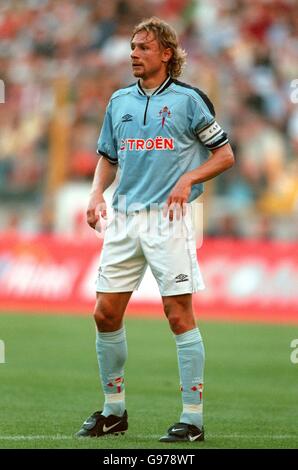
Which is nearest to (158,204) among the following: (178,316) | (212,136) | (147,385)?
(212,136)

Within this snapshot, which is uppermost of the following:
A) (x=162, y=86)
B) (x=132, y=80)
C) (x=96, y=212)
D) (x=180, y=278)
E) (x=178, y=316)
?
(x=132, y=80)

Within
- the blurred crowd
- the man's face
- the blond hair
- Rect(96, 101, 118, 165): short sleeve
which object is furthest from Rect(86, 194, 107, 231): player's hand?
the blurred crowd

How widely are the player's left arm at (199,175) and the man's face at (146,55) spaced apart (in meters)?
0.61

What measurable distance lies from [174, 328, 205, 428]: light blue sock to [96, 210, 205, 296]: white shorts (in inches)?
11.6

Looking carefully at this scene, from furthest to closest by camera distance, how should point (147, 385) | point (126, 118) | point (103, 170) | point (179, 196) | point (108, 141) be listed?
point (147, 385) → point (103, 170) → point (108, 141) → point (126, 118) → point (179, 196)

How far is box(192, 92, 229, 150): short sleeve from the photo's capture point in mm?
6523

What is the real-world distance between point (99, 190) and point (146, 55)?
0.89 m

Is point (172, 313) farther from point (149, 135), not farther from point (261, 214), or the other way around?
point (261, 214)

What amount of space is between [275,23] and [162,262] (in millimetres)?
14203

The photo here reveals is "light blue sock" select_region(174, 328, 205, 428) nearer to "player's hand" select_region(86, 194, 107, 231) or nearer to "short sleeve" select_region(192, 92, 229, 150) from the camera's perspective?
"player's hand" select_region(86, 194, 107, 231)

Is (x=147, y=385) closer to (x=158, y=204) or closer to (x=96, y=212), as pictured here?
(x=96, y=212)

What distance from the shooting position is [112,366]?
264 inches

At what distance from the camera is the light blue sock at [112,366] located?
22.0 ft
